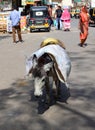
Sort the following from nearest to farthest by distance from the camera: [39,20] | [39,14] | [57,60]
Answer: [57,60]
[39,20]
[39,14]

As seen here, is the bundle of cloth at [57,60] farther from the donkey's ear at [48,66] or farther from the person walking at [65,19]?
the person walking at [65,19]

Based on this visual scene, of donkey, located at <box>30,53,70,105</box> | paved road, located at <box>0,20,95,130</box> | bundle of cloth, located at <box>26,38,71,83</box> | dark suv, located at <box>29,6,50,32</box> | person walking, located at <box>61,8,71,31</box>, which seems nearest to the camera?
paved road, located at <box>0,20,95,130</box>

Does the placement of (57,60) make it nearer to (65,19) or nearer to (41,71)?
(41,71)

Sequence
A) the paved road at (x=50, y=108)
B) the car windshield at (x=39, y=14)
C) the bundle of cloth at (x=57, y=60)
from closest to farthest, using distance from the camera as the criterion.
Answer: the paved road at (x=50, y=108) → the bundle of cloth at (x=57, y=60) → the car windshield at (x=39, y=14)

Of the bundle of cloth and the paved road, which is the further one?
the bundle of cloth

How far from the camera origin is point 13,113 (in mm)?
7992

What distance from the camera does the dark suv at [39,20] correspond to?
31.5 metres

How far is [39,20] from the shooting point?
3167 cm

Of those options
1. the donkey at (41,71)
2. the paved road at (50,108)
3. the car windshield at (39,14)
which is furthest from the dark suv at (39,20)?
the donkey at (41,71)

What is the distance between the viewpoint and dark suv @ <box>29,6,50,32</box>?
31500 mm

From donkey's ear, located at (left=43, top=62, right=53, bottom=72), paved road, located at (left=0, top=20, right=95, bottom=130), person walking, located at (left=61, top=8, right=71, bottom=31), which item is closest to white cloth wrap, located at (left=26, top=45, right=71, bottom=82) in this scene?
donkey's ear, located at (left=43, top=62, right=53, bottom=72)

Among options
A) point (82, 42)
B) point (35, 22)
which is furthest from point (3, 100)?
point (35, 22)

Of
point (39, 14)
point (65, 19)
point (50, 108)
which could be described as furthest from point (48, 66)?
point (65, 19)

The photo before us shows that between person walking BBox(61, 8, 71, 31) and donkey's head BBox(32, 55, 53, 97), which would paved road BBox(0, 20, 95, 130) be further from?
person walking BBox(61, 8, 71, 31)
